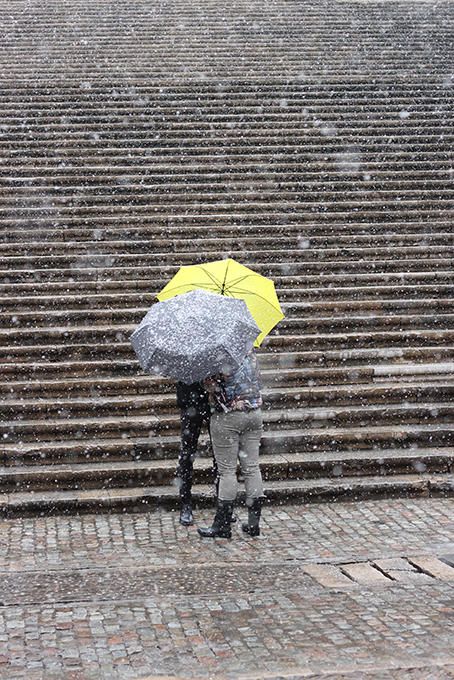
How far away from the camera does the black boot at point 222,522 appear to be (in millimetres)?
5793

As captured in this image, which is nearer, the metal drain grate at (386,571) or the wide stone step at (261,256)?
the metal drain grate at (386,571)

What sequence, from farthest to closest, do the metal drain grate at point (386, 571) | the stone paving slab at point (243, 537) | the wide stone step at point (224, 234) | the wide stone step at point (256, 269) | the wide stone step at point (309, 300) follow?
the wide stone step at point (224, 234) < the wide stone step at point (256, 269) < the wide stone step at point (309, 300) < the stone paving slab at point (243, 537) < the metal drain grate at point (386, 571)

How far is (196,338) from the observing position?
212 inches

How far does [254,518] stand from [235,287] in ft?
4.89

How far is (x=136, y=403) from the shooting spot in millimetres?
7695

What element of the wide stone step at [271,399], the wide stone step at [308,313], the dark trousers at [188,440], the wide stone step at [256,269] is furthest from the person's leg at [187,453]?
the wide stone step at [256,269]

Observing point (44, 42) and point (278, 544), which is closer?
point (278, 544)

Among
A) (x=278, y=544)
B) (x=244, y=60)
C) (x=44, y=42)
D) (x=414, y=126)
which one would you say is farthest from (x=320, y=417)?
(x=44, y=42)

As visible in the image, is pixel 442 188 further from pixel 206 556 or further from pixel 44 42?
pixel 44 42

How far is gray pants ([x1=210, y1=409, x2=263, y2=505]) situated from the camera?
5.67 meters

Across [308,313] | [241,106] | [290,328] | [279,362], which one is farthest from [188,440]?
[241,106]

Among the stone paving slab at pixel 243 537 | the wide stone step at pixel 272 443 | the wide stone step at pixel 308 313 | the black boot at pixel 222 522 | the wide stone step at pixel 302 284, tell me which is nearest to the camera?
the stone paving slab at pixel 243 537

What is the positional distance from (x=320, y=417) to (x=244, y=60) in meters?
9.54

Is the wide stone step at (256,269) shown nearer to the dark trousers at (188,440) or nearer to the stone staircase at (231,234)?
the stone staircase at (231,234)
